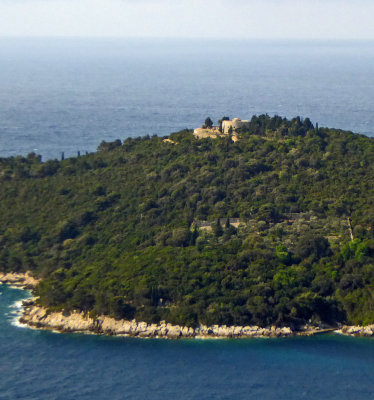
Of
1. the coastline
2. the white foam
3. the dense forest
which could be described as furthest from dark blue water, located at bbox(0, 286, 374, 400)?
the dense forest

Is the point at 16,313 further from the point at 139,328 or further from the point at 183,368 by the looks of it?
the point at 183,368

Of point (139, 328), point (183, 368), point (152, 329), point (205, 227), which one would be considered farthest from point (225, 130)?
point (183, 368)

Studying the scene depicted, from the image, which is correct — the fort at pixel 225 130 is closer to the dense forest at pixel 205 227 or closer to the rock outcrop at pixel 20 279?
the dense forest at pixel 205 227

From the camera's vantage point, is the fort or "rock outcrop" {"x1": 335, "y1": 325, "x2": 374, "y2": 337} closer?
"rock outcrop" {"x1": 335, "y1": 325, "x2": 374, "y2": 337}

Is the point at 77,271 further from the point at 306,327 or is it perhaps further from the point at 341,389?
the point at 341,389

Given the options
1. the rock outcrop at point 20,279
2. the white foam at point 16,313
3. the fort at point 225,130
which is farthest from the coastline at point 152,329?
the fort at point 225,130

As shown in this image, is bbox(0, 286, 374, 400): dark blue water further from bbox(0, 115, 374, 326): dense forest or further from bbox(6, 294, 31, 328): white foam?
bbox(0, 115, 374, 326): dense forest
